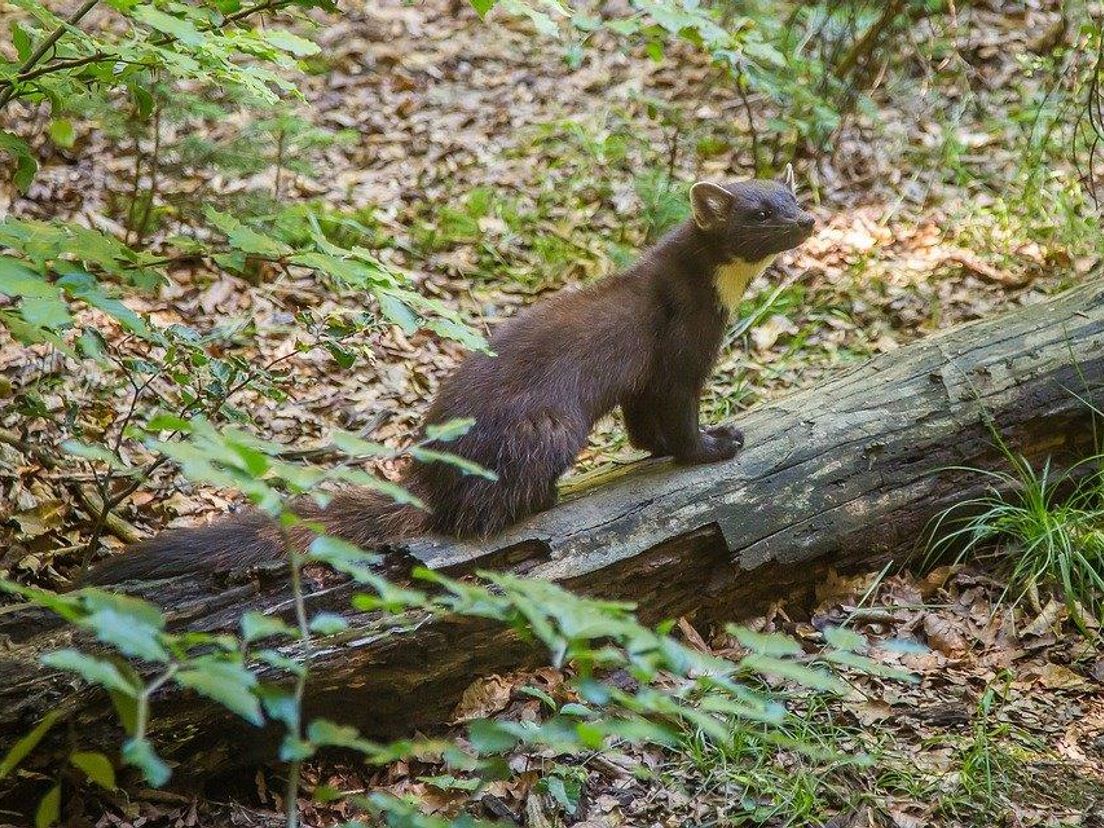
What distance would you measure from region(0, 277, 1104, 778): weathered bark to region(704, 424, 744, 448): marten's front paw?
0.20 ft

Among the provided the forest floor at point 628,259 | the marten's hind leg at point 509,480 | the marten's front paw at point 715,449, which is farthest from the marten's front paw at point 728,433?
the marten's hind leg at point 509,480

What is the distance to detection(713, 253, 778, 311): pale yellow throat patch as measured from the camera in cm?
559

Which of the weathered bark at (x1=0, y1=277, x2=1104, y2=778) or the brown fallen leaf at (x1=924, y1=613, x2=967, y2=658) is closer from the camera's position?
the weathered bark at (x1=0, y1=277, x2=1104, y2=778)

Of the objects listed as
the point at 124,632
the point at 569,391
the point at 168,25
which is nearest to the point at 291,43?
the point at 168,25

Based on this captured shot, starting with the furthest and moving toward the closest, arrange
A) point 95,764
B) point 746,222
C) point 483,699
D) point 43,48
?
point 746,222, point 483,699, point 43,48, point 95,764

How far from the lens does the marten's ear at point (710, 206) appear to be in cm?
557

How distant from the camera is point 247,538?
4352mm

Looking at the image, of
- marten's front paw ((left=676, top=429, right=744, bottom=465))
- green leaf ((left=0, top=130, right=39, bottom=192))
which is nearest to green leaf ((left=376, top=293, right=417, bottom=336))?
green leaf ((left=0, top=130, right=39, bottom=192))

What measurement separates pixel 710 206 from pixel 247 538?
2.79 m

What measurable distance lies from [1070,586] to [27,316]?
4202 millimetres

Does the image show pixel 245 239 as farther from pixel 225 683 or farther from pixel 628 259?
pixel 628 259

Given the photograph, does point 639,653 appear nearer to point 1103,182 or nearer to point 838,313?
point 838,313

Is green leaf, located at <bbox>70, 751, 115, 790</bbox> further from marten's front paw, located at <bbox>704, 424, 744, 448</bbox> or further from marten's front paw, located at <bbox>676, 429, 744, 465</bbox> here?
marten's front paw, located at <bbox>704, 424, 744, 448</bbox>

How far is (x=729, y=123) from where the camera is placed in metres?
9.64
